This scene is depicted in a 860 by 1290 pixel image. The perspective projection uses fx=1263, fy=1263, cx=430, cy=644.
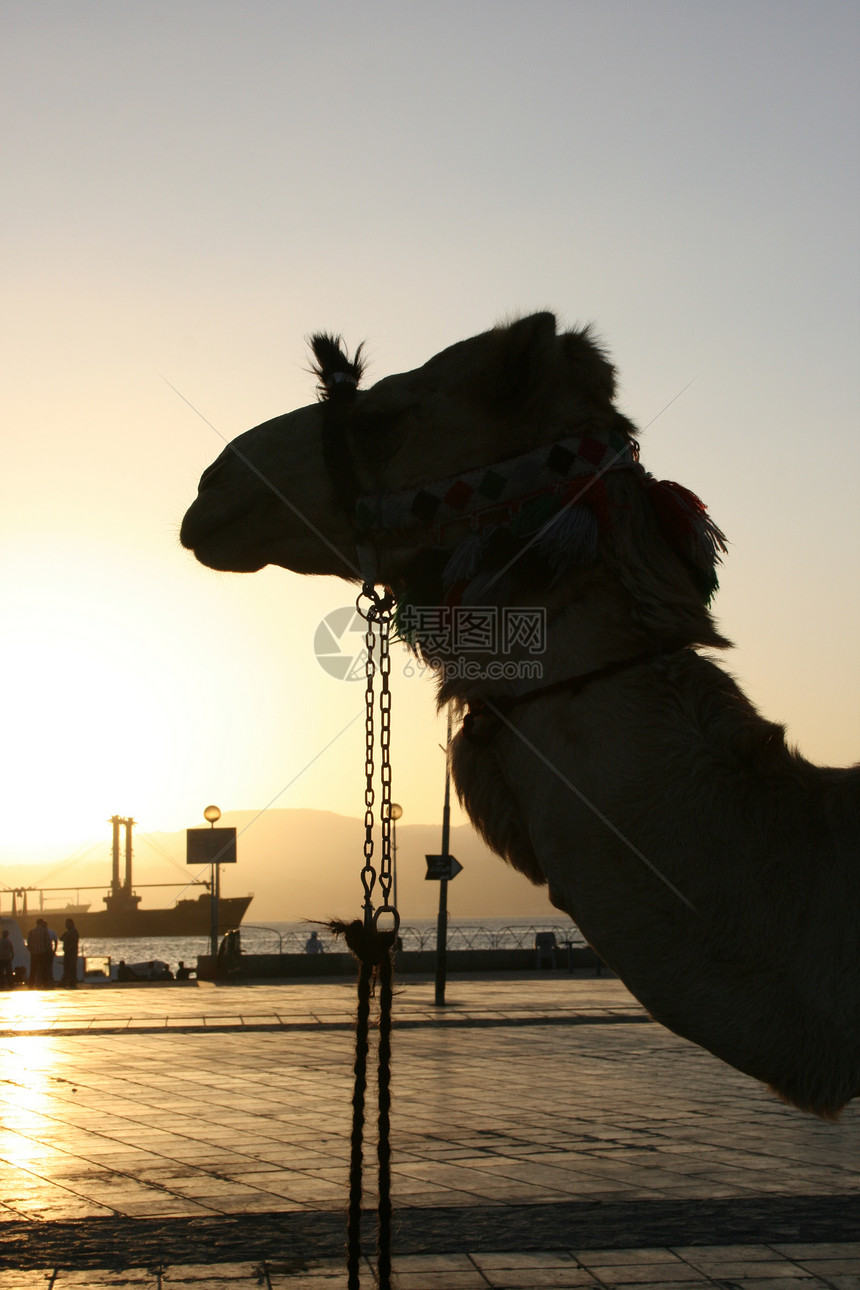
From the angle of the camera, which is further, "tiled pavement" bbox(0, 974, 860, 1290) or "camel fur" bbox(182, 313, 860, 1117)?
"tiled pavement" bbox(0, 974, 860, 1290)

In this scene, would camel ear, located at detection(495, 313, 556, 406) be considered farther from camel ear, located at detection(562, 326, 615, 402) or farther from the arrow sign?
the arrow sign

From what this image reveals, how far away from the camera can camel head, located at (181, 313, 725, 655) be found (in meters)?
2.30

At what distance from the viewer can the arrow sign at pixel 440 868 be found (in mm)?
22188

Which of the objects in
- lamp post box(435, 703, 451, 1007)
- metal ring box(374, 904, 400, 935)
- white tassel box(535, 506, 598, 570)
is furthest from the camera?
lamp post box(435, 703, 451, 1007)

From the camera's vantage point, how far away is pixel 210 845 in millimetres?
29484

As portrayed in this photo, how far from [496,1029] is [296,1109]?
Result: 7.34m

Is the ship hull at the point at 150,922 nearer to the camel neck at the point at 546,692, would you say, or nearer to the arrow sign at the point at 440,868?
the arrow sign at the point at 440,868

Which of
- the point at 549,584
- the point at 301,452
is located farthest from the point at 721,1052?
the point at 301,452

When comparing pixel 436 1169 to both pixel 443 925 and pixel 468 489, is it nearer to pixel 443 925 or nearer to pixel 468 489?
pixel 468 489

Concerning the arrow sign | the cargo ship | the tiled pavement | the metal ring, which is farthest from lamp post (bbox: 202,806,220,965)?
the cargo ship

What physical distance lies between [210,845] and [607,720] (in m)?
28.3

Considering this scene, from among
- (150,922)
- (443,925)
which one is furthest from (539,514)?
(150,922)

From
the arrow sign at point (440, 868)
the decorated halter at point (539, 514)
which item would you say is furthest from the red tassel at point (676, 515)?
the arrow sign at point (440, 868)

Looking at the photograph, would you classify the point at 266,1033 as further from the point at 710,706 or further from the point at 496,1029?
the point at 710,706
